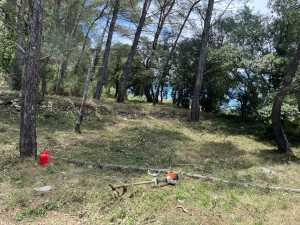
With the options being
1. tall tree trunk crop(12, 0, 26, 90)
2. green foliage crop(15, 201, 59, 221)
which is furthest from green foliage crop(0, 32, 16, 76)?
green foliage crop(15, 201, 59, 221)

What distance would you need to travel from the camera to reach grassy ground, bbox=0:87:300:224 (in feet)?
9.24

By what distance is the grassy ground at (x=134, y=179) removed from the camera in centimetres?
282

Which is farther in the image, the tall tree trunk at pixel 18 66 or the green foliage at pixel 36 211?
the tall tree trunk at pixel 18 66

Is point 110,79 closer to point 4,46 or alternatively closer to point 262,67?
point 4,46

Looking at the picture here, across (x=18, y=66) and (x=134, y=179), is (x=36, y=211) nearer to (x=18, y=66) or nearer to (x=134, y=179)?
(x=134, y=179)

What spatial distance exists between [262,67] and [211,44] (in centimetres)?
452

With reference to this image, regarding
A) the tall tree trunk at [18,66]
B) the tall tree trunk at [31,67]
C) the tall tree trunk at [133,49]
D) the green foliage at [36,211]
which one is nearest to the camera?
the green foliage at [36,211]

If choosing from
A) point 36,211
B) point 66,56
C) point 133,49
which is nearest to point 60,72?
point 66,56

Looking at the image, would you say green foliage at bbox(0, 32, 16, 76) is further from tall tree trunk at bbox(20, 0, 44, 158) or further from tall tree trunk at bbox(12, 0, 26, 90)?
tall tree trunk at bbox(20, 0, 44, 158)

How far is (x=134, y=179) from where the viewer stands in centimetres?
397

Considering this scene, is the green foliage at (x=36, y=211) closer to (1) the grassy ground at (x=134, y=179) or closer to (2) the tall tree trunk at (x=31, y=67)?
(1) the grassy ground at (x=134, y=179)

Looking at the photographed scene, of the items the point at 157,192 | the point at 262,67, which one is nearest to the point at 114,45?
the point at 262,67

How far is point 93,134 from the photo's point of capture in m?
7.06

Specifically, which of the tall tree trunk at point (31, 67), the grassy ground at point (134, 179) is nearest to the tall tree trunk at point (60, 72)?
the grassy ground at point (134, 179)
